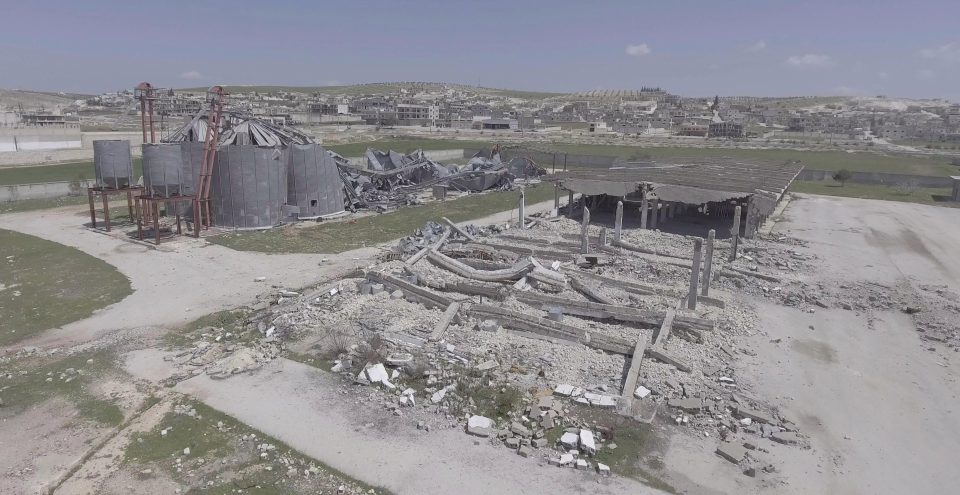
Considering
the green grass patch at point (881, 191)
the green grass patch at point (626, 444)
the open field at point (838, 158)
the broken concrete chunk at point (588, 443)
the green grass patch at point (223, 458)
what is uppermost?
the open field at point (838, 158)

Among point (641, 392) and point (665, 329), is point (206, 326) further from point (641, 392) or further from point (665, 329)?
point (665, 329)

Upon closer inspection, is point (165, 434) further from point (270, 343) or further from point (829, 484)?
point (829, 484)

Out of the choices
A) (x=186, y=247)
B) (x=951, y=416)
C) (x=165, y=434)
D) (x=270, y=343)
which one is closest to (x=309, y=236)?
(x=186, y=247)

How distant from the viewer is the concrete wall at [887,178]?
5106 cm

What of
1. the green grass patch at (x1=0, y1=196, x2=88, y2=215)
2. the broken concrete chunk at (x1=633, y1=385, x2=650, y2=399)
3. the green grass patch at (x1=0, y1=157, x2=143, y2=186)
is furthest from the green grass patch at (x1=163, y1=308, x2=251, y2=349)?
the green grass patch at (x1=0, y1=157, x2=143, y2=186)

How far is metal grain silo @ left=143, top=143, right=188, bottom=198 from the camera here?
1009 inches

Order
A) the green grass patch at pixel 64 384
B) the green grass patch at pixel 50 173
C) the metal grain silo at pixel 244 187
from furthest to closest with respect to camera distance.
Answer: the green grass patch at pixel 50 173
the metal grain silo at pixel 244 187
the green grass patch at pixel 64 384

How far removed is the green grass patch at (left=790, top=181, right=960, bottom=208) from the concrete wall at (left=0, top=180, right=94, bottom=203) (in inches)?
2074

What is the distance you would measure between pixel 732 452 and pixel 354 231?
21.5 metres

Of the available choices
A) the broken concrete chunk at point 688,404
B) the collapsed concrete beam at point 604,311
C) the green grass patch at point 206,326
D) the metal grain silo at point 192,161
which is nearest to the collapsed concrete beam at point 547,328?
the collapsed concrete beam at point 604,311

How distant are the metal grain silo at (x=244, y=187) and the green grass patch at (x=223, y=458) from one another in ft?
60.3

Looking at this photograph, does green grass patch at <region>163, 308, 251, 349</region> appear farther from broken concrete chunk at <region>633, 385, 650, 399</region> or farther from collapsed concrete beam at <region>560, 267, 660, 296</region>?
collapsed concrete beam at <region>560, 267, 660, 296</region>

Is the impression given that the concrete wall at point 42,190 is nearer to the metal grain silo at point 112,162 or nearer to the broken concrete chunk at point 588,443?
the metal grain silo at point 112,162

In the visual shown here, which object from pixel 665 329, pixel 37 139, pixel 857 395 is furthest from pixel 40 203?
pixel 857 395
